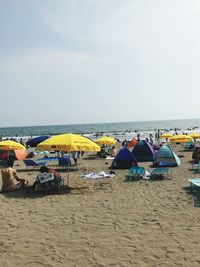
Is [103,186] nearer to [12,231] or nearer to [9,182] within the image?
[9,182]

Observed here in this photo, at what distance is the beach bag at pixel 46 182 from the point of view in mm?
11734

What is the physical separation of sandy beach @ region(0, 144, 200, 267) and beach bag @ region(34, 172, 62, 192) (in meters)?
0.31

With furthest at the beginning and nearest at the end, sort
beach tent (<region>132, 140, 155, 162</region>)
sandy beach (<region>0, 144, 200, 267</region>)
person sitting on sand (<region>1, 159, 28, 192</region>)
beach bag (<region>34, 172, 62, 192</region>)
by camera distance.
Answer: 1. beach tent (<region>132, 140, 155, 162</region>)
2. person sitting on sand (<region>1, 159, 28, 192</region>)
3. beach bag (<region>34, 172, 62, 192</region>)
4. sandy beach (<region>0, 144, 200, 267</region>)

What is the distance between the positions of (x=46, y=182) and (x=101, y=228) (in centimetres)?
447

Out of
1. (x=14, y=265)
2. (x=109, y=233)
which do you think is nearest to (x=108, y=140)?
(x=109, y=233)

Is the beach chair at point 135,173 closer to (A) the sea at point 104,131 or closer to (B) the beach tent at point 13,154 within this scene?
(B) the beach tent at point 13,154

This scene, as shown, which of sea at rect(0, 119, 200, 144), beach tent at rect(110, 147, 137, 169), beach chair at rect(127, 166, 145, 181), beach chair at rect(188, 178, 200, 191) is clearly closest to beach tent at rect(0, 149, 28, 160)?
beach tent at rect(110, 147, 137, 169)

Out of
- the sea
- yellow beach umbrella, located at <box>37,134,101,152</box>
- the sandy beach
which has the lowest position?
the sea

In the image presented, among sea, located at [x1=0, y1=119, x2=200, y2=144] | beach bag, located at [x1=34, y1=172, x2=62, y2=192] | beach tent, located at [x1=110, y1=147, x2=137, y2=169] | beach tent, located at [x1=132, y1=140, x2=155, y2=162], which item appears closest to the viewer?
beach bag, located at [x1=34, y1=172, x2=62, y2=192]

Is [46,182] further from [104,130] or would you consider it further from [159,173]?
[104,130]

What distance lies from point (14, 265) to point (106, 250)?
1.67 metres

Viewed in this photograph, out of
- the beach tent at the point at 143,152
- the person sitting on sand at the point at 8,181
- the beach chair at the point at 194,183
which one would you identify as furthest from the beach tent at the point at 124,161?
the person sitting on sand at the point at 8,181

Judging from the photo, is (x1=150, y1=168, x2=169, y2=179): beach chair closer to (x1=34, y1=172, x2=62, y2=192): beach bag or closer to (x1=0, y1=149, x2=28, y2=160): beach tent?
(x1=34, y1=172, x2=62, y2=192): beach bag

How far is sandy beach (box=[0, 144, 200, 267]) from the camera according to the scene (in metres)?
6.10
